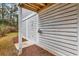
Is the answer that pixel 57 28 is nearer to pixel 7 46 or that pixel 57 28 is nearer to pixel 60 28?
pixel 60 28

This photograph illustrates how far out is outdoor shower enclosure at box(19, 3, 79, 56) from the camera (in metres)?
1.60

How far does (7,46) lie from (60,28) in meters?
0.64

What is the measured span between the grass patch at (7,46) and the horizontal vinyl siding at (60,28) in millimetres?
322

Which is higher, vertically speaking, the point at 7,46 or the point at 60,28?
the point at 60,28

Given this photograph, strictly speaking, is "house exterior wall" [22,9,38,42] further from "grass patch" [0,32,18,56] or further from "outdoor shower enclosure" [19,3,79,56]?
"grass patch" [0,32,18,56]

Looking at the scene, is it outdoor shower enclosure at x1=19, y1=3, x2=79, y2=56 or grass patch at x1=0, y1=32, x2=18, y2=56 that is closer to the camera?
outdoor shower enclosure at x1=19, y1=3, x2=79, y2=56

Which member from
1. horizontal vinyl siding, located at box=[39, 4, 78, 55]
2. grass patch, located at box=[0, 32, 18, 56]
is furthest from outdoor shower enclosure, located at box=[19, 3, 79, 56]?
grass patch, located at box=[0, 32, 18, 56]

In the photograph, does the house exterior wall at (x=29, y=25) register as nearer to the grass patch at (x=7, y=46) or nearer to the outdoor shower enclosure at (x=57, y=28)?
the outdoor shower enclosure at (x=57, y=28)

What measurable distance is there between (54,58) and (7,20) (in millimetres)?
682

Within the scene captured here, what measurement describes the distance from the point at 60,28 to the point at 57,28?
35 millimetres

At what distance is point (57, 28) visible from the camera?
1720mm

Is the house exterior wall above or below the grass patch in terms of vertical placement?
above

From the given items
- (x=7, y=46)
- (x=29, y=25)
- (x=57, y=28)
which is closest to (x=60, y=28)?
(x=57, y=28)

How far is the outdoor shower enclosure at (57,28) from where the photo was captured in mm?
1603
